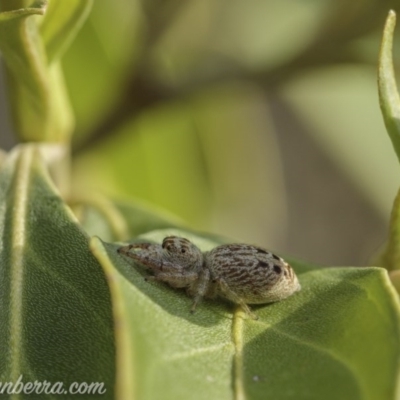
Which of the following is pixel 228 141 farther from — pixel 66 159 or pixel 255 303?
pixel 255 303

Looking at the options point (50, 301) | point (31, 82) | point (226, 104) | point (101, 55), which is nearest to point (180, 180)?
point (226, 104)

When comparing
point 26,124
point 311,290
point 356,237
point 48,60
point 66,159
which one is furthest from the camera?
point 356,237

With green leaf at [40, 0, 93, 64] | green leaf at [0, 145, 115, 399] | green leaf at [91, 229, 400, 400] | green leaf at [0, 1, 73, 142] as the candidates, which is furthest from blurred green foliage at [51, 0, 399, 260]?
green leaf at [91, 229, 400, 400]

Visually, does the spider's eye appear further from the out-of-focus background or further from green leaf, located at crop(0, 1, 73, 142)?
the out-of-focus background

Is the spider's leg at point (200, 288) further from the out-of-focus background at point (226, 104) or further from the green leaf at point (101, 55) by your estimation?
the green leaf at point (101, 55)

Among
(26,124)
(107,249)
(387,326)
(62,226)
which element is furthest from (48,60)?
(387,326)

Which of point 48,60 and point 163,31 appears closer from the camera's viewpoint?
point 48,60
